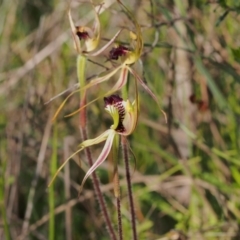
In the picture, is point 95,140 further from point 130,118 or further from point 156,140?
point 156,140

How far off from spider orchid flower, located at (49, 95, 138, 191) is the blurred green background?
1.99ft

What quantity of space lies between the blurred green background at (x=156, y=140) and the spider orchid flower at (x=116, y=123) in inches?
23.9

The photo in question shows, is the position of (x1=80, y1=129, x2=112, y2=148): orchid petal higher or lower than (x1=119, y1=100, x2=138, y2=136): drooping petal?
lower

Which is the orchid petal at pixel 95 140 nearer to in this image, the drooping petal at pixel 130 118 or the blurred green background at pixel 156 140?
the drooping petal at pixel 130 118

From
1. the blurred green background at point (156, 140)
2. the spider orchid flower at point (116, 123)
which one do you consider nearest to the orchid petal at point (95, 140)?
the spider orchid flower at point (116, 123)

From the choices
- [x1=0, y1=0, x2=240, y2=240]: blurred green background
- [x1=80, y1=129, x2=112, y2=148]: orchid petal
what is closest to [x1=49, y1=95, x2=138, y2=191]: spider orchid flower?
[x1=80, y1=129, x2=112, y2=148]: orchid petal

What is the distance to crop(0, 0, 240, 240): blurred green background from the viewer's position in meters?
2.11

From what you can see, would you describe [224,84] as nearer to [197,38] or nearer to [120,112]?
[197,38]

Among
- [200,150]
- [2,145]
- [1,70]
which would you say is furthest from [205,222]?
[1,70]

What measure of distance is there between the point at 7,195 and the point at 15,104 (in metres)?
0.57

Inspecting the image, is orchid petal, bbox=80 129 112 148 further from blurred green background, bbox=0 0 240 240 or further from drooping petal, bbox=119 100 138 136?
blurred green background, bbox=0 0 240 240

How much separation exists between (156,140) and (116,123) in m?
1.55

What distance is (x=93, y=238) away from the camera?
2359mm

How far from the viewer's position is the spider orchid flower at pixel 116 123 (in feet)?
4.06
